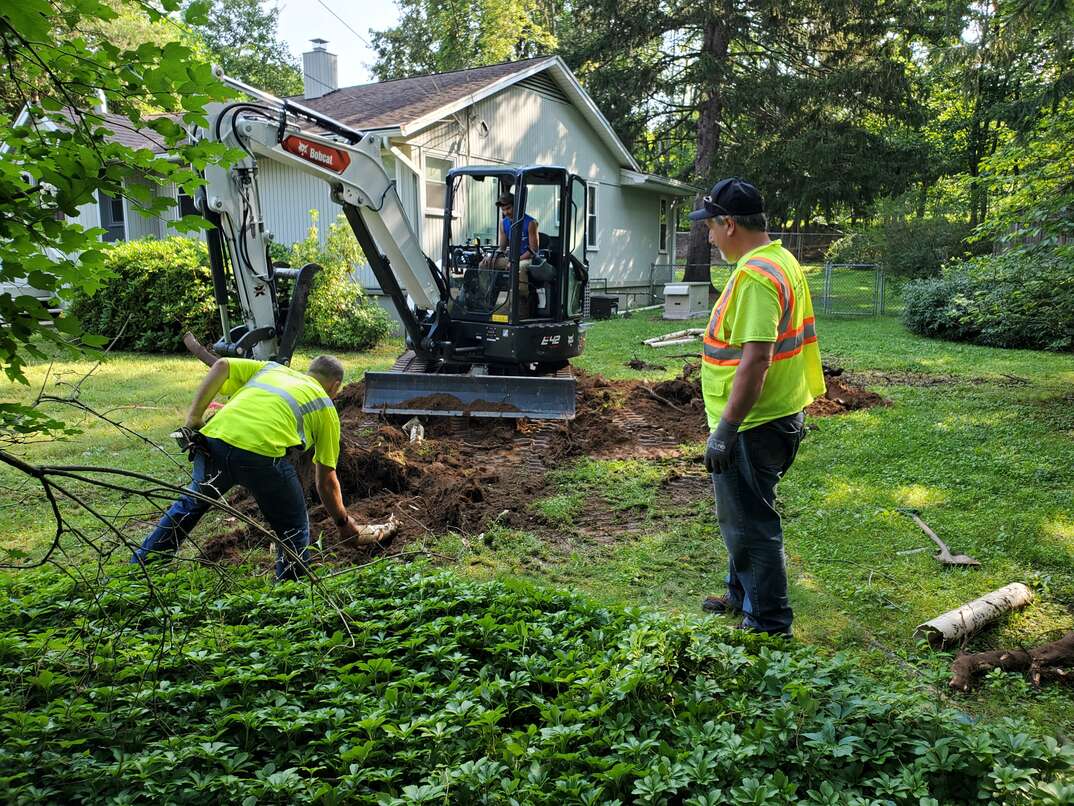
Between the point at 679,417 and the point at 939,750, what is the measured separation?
7576mm

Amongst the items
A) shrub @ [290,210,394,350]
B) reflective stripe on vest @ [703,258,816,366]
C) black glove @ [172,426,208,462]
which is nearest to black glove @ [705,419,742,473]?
reflective stripe on vest @ [703,258,816,366]

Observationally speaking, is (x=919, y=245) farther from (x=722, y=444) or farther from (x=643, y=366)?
(x=722, y=444)

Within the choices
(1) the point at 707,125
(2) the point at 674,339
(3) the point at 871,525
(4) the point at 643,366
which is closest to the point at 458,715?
(3) the point at 871,525

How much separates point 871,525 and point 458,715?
14.4ft

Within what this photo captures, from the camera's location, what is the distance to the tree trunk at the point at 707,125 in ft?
82.1

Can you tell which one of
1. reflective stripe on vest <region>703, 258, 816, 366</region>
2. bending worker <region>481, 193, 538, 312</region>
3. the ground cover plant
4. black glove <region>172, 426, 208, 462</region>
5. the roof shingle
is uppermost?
the roof shingle

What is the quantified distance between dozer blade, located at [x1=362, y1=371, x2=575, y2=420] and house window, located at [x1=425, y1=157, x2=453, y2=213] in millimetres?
8486

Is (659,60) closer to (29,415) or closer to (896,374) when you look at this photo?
(896,374)

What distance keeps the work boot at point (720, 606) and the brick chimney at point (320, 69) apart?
2217cm

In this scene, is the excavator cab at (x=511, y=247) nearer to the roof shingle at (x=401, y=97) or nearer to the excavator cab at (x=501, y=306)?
the excavator cab at (x=501, y=306)

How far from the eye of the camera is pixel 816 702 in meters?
2.66

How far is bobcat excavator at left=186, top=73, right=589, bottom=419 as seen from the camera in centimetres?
756

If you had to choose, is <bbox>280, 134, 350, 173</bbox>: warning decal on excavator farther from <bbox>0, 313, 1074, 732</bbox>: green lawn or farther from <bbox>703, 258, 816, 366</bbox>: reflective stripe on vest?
<bbox>703, 258, 816, 366</bbox>: reflective stripe on vest

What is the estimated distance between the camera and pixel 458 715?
2701mm
